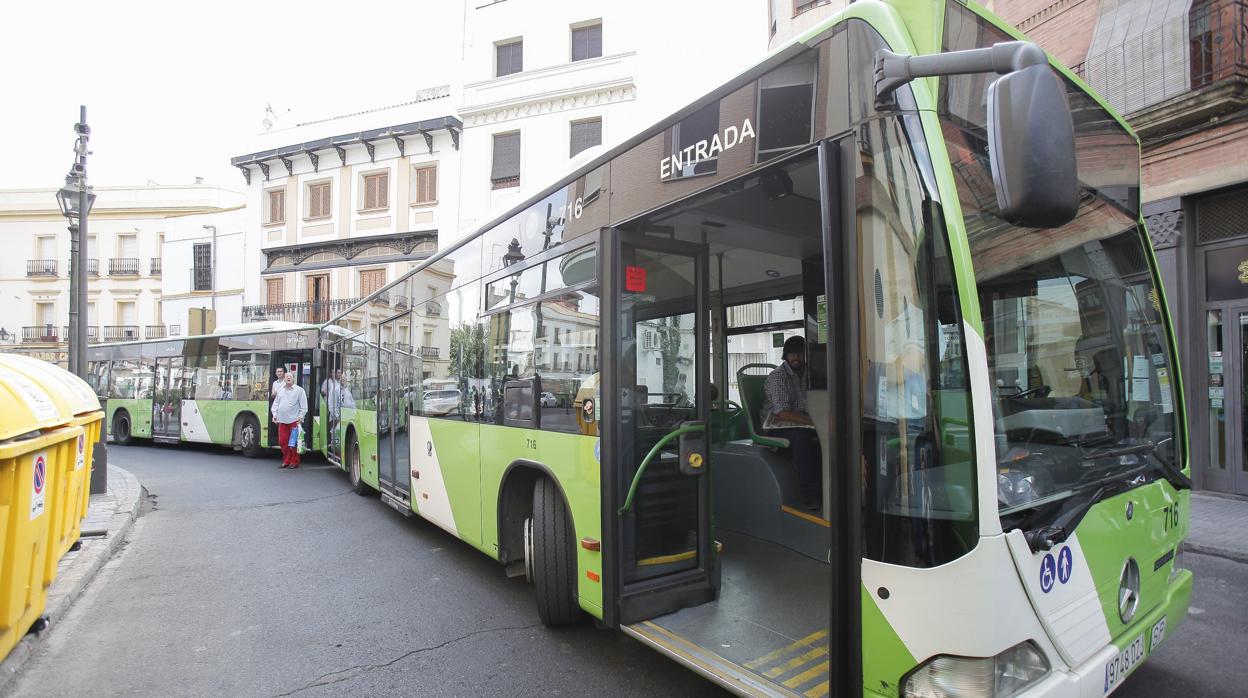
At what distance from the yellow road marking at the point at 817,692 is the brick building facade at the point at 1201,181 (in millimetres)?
7627

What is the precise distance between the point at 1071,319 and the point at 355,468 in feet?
31.4

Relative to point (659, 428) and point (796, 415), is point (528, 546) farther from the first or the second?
point (796, 415)

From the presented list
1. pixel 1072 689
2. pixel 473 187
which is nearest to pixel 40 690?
A: pixel 1072 689

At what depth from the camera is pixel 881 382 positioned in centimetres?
228

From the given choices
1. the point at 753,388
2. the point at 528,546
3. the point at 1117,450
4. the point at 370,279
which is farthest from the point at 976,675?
the point at 370,279

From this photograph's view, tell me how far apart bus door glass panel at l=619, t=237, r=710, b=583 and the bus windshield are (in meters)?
1.80

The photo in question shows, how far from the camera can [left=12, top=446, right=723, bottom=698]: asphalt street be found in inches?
151

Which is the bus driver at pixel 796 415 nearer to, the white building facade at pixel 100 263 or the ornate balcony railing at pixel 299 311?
the ornate balcony railing at pixel 299 311

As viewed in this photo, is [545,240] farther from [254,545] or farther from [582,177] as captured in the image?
[254,545]

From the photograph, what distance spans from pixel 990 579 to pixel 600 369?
2.17 metres

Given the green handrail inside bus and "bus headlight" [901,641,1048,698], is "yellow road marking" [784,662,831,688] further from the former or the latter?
the green handrail inside bus

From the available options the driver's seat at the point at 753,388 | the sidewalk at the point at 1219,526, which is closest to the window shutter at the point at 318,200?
the driver's seat at the point at 753,388

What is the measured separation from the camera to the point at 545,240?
177 inches

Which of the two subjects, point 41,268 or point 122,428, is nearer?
point 122,428
